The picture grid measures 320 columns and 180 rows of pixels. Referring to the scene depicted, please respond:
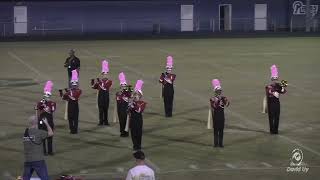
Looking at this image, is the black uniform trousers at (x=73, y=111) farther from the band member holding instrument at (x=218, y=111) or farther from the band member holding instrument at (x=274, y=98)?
the band member holding instrument at (x=274, y=98)

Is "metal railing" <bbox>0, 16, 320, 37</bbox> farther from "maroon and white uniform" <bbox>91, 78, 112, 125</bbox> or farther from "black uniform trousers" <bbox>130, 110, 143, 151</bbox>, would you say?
"black uniform trousers" <bbox>130, 110, 143, 151</bbox>

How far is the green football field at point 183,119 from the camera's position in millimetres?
13875

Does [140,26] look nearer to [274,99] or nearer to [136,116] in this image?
[274,99]

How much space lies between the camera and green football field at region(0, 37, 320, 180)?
13875mm

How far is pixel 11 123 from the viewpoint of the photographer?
18.7m

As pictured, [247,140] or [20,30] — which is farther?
[20,30]

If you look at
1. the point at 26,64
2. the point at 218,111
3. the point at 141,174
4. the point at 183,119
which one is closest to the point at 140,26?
the point at 26,64

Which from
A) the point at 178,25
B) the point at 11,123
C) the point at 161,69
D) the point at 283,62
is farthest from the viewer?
the point at 178,25

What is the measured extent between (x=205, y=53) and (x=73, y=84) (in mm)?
23928

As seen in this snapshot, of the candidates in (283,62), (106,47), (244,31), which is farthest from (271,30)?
(283,62)

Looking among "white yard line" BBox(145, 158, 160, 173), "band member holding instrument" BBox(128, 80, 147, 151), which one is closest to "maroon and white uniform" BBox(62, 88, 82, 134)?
"band member holding instrument" BBox(128, 80, 147, 151)

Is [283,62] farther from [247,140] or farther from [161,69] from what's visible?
[247,140]

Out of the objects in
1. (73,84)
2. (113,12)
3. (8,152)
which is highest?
(113,12)

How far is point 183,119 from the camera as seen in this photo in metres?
19.3
